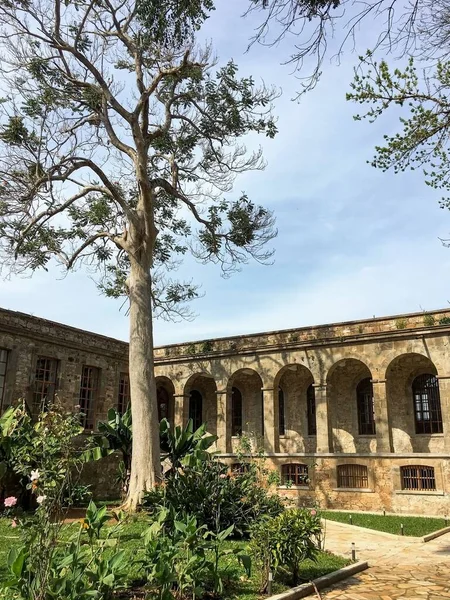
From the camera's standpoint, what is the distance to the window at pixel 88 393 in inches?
814

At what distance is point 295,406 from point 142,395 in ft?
37.3

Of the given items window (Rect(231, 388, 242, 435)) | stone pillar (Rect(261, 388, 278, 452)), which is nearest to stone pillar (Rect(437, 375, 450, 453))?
stone pillar (Rect(261, 388, 278, 452))

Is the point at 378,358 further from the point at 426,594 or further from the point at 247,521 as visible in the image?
the point at 426,594

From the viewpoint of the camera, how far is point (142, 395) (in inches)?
513

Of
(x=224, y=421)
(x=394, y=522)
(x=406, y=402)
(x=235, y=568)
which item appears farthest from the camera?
(x=224, y=421)

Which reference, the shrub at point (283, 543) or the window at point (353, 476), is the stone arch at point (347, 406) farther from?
the shrub at point (283, 543)

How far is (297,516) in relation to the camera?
7.17m

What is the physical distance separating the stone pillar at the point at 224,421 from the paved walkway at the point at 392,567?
9.01m

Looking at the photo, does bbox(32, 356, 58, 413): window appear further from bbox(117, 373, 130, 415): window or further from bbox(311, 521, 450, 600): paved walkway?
bbox(311, 521, 450, 600): paved walkway

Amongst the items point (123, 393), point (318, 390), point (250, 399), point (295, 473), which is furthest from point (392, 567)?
point (123, 393)

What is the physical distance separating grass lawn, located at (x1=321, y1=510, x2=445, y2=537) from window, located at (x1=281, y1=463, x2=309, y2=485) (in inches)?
113

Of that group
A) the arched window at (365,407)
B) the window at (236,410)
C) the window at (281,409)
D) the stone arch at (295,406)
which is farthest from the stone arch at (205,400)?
the arched window at (365,407)

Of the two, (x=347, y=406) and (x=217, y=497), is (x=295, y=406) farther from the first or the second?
(x=217, y=497)

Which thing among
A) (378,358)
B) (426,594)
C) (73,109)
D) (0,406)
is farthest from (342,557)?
(73,109)
